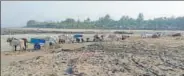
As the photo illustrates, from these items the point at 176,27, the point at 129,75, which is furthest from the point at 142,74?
the point at 176,27

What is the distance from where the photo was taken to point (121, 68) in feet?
51.9

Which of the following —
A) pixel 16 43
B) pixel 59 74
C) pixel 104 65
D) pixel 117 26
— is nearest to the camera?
pixel 59 74

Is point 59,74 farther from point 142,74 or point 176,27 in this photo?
point 176,27

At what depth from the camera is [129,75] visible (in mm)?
A: 14219

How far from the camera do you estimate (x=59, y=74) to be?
1413 centimetres

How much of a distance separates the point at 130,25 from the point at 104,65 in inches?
5321

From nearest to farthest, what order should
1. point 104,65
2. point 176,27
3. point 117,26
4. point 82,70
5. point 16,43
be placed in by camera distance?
point 82,70 < point 104,65 < point 16,43 < point 176,27 < point 117,26

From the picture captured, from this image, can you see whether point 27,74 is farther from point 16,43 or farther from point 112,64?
point 16,43

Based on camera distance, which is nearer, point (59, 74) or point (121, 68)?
point (59, 74)

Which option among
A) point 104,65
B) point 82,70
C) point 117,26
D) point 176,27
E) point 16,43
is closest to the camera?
point 82,70

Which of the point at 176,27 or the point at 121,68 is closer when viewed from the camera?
the point at 121,68

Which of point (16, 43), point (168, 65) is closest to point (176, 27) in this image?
point (16, 43)

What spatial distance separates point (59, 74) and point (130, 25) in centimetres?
13807

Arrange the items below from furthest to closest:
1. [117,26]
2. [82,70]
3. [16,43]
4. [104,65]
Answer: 1. [117,26]
2. [16,43]
3. [104,65]
4. [82,70]
